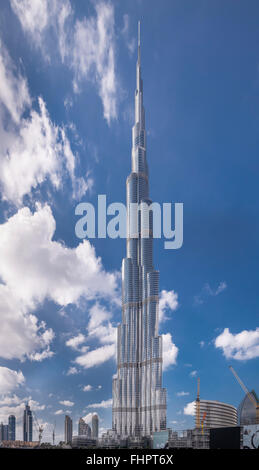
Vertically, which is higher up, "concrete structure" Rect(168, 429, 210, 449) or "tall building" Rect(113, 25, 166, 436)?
"tall building" Rect(113, 25, 166, 436)

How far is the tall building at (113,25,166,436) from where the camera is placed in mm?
160625

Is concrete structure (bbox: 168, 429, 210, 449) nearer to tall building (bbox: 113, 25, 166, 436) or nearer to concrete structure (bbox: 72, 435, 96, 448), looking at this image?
tall building (bbox: 113, 25, 166, 436)

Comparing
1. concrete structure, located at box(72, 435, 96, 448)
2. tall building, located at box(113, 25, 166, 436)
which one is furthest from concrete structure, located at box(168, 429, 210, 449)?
concrete structure, located at box(72, 435, 96, 448)

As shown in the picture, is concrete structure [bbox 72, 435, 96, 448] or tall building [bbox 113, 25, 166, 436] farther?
tall building [bbox 113, 25, 166, 436]

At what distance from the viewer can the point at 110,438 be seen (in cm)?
15938

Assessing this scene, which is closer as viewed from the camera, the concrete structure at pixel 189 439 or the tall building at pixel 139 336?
the concrete structure at pixel 189 439

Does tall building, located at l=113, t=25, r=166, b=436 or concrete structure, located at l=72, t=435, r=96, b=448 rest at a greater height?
tall building, located at l=113, t=25, r=166, b=436

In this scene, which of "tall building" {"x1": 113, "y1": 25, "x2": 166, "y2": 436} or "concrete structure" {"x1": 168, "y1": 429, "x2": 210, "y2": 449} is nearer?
"concrete structure" {"x1": 168, "y1": 429, "x2": 210, "y2": 449}

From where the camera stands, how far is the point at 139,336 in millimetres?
167000

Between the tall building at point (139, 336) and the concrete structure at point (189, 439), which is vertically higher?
the tall building at point (139, 336)

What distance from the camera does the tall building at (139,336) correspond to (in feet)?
527

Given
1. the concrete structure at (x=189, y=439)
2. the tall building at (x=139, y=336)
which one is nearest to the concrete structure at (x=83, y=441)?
the tall building at (x=139, y=336)

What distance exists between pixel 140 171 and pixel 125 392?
3072 inches

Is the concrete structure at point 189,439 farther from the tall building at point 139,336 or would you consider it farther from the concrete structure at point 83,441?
the concrete structure at point 83,441
